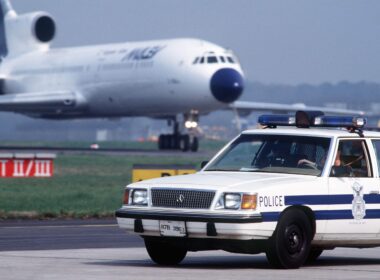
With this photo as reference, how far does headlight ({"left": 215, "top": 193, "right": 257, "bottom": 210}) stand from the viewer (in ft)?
45.3

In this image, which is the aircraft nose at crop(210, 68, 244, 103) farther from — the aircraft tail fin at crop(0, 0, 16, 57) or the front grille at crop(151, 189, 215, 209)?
the front grille at crop(151, 189, 215, 209)

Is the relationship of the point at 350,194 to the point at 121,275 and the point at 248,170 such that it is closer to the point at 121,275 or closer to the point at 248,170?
the point at 248,170

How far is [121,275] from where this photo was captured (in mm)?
13078

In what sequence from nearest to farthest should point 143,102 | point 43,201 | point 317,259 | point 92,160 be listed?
point 317,259
point 43,201
point 92,160
point 143,102

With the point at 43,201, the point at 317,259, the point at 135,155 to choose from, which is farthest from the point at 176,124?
the point at 317,259

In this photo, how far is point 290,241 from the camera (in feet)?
46.0

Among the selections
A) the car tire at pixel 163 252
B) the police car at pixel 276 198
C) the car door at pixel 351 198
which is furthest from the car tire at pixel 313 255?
the car tire at pixel 163 252

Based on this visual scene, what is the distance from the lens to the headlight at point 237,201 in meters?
13.8

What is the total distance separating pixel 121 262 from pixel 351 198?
8.78 feet

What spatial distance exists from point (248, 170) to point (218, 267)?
1.22 metres

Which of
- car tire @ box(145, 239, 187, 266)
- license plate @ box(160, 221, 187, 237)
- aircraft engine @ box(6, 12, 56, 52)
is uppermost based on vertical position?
aircraft engine @ box(6, 12, 56, 52)

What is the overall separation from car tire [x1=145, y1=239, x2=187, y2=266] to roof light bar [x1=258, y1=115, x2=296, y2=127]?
2240mm

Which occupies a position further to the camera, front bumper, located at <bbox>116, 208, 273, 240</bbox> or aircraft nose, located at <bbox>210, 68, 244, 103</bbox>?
aircraft nose, located at <bbox>210, 68, 244, 103</bbox>

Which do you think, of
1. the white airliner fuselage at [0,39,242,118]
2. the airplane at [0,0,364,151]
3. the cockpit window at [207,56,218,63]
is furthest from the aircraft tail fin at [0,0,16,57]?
the cockpit window at [207,56,218,63]
